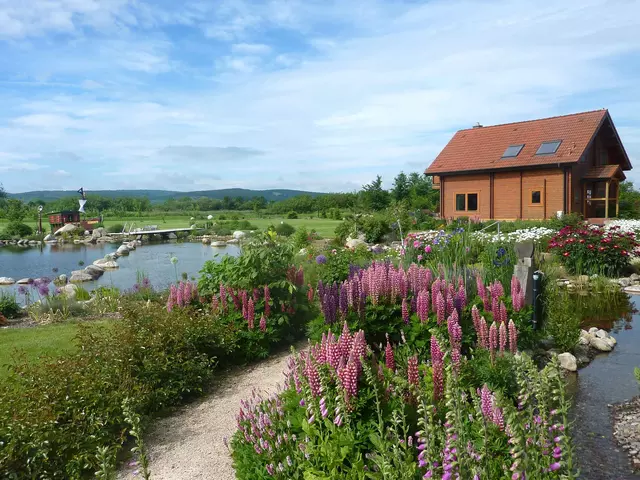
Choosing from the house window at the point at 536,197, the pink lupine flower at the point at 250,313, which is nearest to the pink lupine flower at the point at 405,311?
the pink lupine flower at the point at 250,313

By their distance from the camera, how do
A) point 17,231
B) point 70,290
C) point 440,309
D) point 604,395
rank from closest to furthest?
point 440,309, point 604,395, point 70,290, point 17,231

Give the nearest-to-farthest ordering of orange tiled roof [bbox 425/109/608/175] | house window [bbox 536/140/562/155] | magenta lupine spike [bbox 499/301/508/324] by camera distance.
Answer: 1. magenta lupine spike [bbox 499/301/508/324]
2. orange tiled roof [bbox 425/109/608/175]
3. house window [bbox 536/140/562/155]

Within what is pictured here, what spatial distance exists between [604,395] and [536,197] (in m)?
20.7

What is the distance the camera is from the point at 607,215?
24.5m

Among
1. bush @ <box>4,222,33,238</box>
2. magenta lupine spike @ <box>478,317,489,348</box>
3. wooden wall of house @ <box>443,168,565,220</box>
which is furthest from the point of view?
bush @ <box>4,222,33,238</box>

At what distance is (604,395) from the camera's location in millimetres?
5059

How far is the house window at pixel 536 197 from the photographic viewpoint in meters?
23.9

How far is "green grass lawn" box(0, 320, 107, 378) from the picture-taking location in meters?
5.94

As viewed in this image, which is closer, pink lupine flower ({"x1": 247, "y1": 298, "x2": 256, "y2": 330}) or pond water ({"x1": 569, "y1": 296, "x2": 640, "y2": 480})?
pond water ({"x1": 569, "y1": 296, "x2": 640, "y2": 480})

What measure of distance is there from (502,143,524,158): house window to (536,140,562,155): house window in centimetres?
100

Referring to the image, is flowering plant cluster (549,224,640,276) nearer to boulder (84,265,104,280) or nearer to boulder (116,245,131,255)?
boulder (84,265,104,280)

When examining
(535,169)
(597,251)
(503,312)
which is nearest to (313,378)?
(503,312)

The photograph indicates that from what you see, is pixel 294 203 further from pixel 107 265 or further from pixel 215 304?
pixel 215 304

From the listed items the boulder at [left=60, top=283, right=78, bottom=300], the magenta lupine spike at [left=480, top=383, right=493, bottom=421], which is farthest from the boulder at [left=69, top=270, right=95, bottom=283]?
the magenta lupine spike at [left=480, top=383, right=493, bottom=421]
